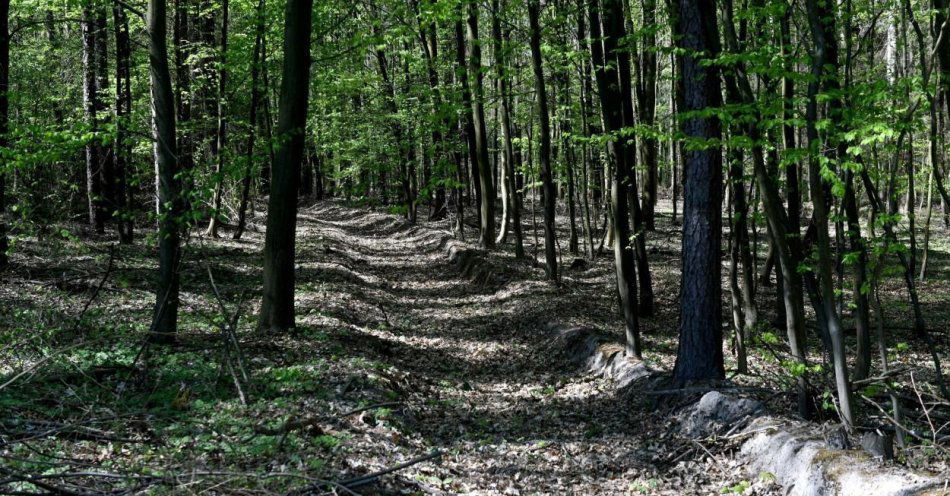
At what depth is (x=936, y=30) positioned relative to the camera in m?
7.41

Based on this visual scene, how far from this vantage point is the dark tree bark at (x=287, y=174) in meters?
9.42

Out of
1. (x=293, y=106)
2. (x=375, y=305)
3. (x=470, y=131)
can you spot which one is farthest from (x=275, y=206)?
(x=470, y=131)

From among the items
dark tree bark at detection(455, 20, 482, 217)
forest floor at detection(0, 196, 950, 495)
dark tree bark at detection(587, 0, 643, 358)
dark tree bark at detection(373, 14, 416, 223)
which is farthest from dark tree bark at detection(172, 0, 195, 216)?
dark tree bark at detection(587, 0, 643, 358)

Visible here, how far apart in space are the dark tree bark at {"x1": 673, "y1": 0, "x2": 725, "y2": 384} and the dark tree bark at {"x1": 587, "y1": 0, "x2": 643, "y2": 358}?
57.1 inches

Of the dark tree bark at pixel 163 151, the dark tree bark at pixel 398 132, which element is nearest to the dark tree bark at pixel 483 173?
the dark tree bark at pixel 398 132

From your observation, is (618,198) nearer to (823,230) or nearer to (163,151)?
(823,230)

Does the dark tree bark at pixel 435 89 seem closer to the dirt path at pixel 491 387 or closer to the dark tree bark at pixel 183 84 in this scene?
the dirt path at pixel 491 387

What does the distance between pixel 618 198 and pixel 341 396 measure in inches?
208

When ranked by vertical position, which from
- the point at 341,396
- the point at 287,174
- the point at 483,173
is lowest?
the point at 341,396

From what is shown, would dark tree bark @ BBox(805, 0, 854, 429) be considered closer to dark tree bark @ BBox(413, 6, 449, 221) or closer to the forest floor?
the forest floor

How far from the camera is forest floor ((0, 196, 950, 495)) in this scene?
5.03 metres

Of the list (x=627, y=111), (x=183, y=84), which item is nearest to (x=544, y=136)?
(x=627, y=111)

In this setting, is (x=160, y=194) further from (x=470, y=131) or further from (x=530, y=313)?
(x=470, y=131)

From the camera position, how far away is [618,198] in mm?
10258
